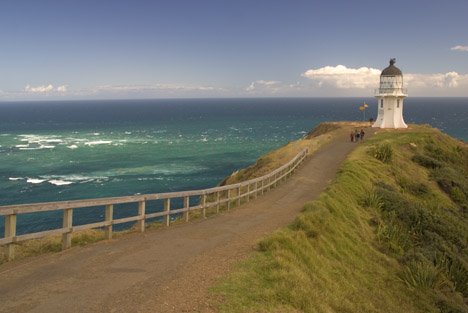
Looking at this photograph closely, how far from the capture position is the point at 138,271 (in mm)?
9367

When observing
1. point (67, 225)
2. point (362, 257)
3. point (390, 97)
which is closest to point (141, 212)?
point (67, 225)

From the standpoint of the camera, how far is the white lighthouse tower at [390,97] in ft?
171

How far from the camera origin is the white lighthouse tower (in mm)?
51969

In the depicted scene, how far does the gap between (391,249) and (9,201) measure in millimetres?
36369

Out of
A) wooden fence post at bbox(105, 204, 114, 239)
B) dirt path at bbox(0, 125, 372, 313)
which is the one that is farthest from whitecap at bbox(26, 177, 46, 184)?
wooden fence post at bbox(105, 204, 114, 239)

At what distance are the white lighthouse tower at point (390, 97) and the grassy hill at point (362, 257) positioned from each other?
26486mm

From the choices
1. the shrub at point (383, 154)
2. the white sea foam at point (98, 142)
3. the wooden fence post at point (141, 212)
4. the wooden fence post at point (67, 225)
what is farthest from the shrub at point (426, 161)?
the white sea foam at point (98, 142)

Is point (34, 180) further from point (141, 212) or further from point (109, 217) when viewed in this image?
point (109, 217)

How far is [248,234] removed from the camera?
13.0 metres

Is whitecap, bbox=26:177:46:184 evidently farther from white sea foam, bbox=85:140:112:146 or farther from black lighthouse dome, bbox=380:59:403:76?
black lighthouse dome, bbox=380:59:403:76

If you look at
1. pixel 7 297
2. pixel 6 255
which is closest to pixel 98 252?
pixel 6 255

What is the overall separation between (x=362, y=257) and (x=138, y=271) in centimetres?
762

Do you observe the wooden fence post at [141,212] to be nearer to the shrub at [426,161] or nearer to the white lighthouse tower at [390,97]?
the shrub at [426,161]

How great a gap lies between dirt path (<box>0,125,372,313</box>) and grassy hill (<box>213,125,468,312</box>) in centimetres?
73
